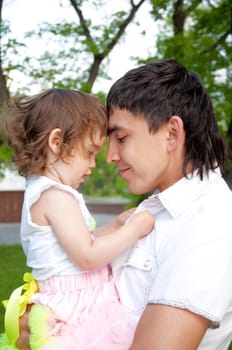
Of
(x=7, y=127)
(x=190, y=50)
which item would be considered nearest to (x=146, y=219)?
(x=7, y=127)

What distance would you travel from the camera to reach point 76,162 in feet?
7.73

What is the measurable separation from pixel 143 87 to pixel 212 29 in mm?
11366

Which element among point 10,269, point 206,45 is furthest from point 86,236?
point 206,45

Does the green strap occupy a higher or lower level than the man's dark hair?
lower

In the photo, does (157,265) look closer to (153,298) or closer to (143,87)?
(153,298)

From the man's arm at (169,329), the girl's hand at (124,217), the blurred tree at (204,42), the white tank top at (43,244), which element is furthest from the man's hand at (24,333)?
the blurred tree at (204,42)

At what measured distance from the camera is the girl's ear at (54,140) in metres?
2.30

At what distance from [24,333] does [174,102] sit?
1.06 metres

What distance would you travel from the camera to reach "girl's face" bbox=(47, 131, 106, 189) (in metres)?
2.35

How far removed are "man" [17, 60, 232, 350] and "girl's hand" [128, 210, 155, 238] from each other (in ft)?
0.09

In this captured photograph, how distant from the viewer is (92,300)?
7.39ft

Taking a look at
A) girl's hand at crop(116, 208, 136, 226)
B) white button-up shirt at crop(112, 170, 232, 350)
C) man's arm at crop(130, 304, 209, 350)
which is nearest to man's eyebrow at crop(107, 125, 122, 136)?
white button-up shirt at crop(112, 170, 232, 350)

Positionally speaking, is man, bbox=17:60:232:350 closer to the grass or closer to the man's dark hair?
the man's dark hair

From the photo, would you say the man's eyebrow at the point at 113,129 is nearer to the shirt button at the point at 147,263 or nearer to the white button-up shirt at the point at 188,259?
the white button-up shirt at the point at 188,259
